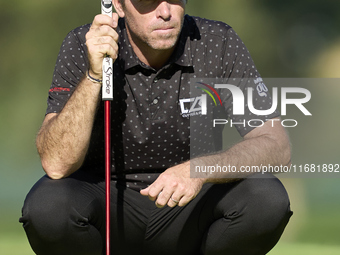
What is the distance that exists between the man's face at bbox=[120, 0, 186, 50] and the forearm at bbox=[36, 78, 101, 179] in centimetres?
30

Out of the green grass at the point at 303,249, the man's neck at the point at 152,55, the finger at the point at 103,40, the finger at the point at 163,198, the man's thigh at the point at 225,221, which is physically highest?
the finger at the point at 103,40

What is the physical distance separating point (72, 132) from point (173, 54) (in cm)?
50

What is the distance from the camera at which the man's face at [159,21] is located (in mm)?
2297

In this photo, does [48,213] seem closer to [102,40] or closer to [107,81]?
[107,81]

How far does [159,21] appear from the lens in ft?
7.57

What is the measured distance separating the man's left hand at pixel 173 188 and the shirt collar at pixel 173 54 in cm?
47

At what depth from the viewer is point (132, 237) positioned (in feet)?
7.88

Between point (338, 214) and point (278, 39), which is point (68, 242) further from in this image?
point (278, 39)

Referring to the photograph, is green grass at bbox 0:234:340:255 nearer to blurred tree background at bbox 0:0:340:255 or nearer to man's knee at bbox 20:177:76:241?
blurred tree background at bbox 0:0:340:255

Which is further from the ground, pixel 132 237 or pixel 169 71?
pixel 169 71

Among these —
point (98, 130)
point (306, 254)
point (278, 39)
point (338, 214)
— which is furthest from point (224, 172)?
point (278, 39)

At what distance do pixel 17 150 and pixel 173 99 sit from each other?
2.50 m

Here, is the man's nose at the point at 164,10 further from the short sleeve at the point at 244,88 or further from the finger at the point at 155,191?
the finger at the point at 155,191

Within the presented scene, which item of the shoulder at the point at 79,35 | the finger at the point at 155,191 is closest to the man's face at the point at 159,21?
the shoulder at the point at 79,35
